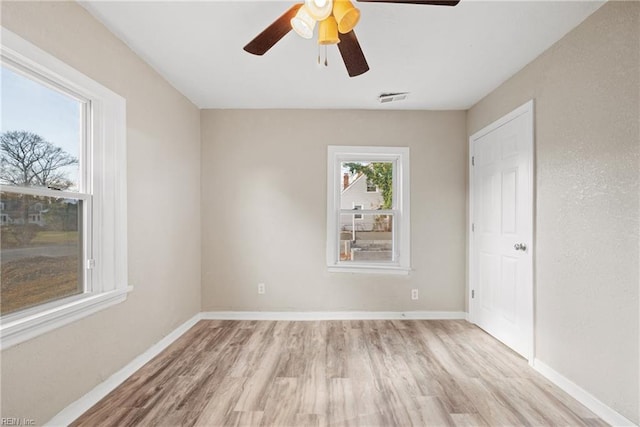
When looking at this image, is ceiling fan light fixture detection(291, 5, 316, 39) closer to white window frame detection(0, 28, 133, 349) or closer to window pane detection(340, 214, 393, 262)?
white window frame detection(0, 28, 133, 349)

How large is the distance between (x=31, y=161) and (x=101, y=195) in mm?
452

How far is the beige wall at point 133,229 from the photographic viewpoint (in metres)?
1.57

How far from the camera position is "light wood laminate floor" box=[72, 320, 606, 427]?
1.84m

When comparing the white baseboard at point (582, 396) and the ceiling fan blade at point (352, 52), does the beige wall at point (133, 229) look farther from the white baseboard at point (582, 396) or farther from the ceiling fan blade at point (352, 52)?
the white baseboard at point (582, 396)

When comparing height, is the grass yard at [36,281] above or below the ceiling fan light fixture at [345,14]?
below

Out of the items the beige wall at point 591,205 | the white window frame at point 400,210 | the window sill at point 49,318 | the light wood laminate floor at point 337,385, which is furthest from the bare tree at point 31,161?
the beige wall at point 591,205

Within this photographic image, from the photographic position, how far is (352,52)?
172 cm

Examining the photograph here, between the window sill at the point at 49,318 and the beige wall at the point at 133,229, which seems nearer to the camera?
the window sill at the point at 49,318

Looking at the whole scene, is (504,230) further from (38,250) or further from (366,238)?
(38,250)

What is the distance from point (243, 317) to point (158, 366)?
48.2 inches

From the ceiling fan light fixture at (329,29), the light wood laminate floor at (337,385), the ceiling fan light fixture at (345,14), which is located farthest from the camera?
the light wood laminate floor at (337,385)

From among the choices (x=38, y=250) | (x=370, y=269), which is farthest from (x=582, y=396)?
(x=38, y=250)

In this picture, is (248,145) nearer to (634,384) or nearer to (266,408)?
(266,408)

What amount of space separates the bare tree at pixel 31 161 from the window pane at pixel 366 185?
8.69 feet
